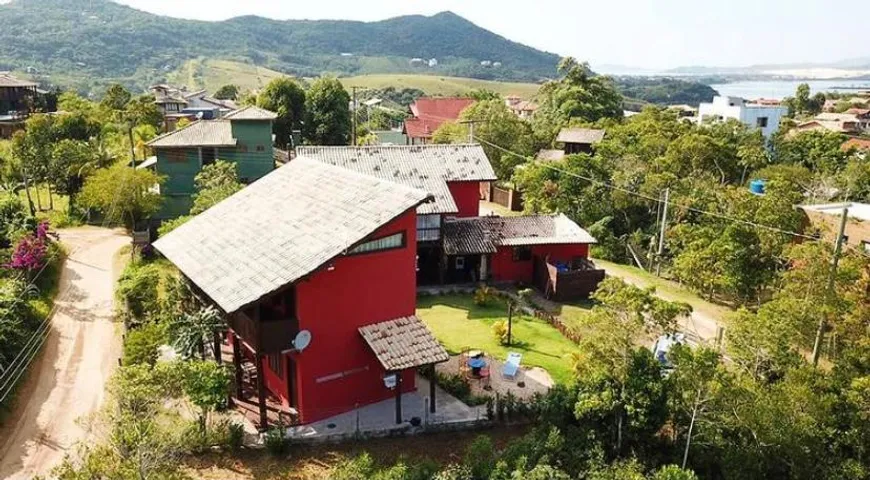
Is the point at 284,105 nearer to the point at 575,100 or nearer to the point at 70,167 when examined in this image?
the point at 70,167

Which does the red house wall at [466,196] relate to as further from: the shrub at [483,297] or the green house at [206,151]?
the green house at [206,151]

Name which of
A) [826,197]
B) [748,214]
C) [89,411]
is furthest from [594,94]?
[89,411]

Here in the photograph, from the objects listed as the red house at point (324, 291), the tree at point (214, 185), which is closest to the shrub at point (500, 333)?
the red house at point (324, 291)

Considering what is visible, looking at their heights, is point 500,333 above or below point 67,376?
above

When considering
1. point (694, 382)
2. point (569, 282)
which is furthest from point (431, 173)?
point (694, 382)

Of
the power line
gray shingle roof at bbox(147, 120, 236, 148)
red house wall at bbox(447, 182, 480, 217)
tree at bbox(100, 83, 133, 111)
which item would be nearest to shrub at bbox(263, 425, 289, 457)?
red house wall at bbox(447, 182, 480, 217)

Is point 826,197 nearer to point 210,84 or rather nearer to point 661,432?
point 661,432
